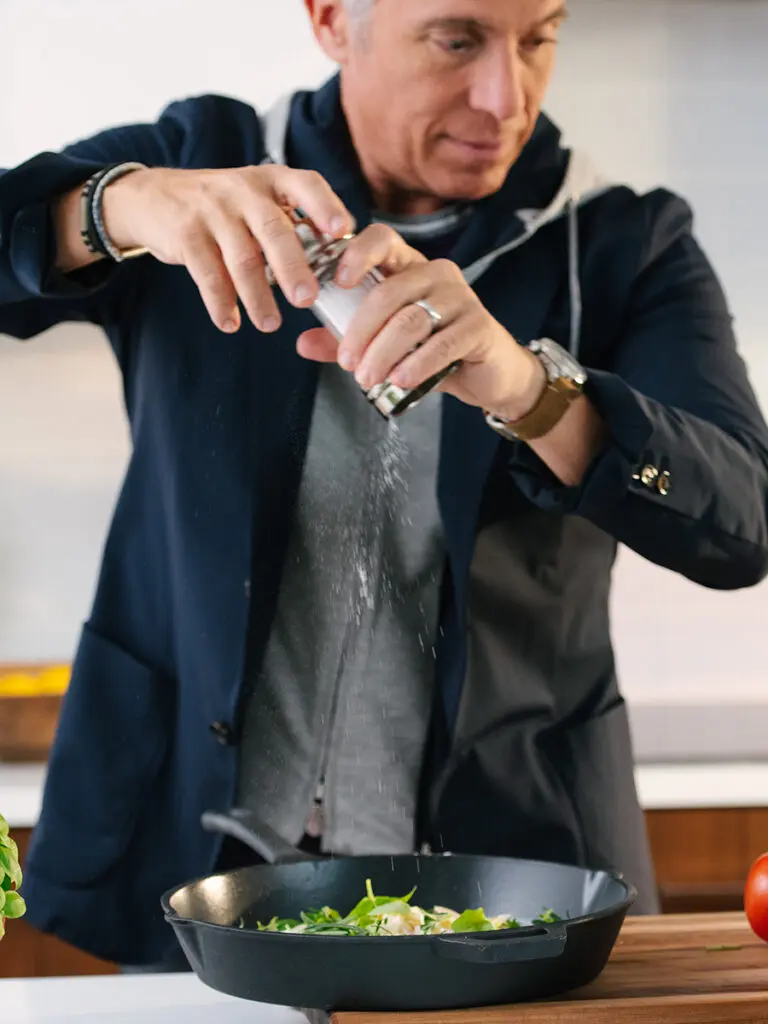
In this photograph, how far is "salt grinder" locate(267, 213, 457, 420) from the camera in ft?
3.34

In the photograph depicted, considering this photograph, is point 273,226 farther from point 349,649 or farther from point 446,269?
point 349,649

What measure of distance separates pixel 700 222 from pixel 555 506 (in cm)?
176

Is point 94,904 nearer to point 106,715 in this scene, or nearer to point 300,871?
point 106,715

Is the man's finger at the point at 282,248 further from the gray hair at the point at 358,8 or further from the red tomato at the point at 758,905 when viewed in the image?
the red tomato at the point at 758,905

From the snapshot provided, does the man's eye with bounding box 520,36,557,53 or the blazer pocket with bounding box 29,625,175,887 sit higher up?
the man's eye with bounding box 520,36,557,53

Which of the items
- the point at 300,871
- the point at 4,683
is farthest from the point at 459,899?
the point at 4,683

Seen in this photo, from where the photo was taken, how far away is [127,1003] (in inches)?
38.7

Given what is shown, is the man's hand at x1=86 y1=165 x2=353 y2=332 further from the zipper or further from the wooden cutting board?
the wooden cutting board

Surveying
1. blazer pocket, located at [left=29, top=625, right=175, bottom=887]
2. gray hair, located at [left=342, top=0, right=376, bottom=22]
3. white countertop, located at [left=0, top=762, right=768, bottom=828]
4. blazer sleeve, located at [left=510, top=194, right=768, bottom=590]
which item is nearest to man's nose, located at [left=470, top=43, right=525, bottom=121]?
gray hair, located at [left=342, top=0, right=376, bottom=22]

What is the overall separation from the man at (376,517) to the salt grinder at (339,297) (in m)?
0.20

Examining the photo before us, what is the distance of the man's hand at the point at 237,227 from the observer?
3.31ft

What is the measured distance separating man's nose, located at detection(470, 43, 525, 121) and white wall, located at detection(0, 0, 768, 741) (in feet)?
4.72

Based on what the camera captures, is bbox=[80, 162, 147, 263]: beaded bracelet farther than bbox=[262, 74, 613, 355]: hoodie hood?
No

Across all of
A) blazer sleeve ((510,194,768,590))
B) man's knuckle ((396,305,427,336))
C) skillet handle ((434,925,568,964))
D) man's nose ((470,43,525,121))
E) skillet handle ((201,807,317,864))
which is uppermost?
man's nose ((470,43,525,121))
